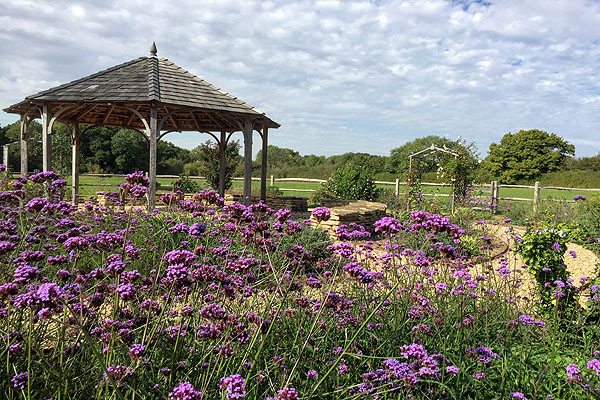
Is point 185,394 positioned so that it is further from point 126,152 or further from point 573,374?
point 126,152

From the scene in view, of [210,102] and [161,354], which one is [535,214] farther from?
[161,354]

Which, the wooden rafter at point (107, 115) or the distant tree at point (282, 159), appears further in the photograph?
the distant tree at point (282, 159)

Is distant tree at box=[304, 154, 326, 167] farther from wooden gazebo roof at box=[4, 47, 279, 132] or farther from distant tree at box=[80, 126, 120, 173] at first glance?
wooden gazebo roof at box=[4, 47, 279, 132]

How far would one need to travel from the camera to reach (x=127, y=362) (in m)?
2.33

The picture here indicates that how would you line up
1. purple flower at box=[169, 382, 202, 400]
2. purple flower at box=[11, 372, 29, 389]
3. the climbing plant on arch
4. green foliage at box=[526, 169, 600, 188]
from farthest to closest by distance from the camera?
green foliage at box=[526, 169, 600, 188]
the climbing plant on arch
purple flower at box=[11, 372, 29, 389]
purple flower at box=[169, 382, 202, 400]

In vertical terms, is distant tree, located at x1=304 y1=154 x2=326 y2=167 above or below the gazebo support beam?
above

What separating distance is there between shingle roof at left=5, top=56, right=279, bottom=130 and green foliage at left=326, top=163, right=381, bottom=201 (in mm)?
4200

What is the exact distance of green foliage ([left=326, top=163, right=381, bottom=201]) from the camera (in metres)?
16.5

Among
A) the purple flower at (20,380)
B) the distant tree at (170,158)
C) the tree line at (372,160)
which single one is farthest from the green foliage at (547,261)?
the distant tree at (170,158)

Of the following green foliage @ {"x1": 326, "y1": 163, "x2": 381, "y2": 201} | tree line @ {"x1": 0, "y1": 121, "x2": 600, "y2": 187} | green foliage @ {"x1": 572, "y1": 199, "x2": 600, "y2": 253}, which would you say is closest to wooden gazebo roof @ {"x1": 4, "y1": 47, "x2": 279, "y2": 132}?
green foliage @ {"x1": 326, "y1": 163, "x2": 381, "y2": 201}

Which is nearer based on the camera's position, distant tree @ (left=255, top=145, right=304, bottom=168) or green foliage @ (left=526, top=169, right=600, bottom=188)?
green foliage @ (left=526, top=169, right=600, bottom=188)

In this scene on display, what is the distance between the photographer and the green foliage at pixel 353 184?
16531 mm

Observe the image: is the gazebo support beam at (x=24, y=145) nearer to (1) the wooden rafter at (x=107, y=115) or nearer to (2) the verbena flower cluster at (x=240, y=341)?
(1) the wooden rafter at (x=107, y=115)

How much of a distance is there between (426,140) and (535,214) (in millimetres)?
74872
